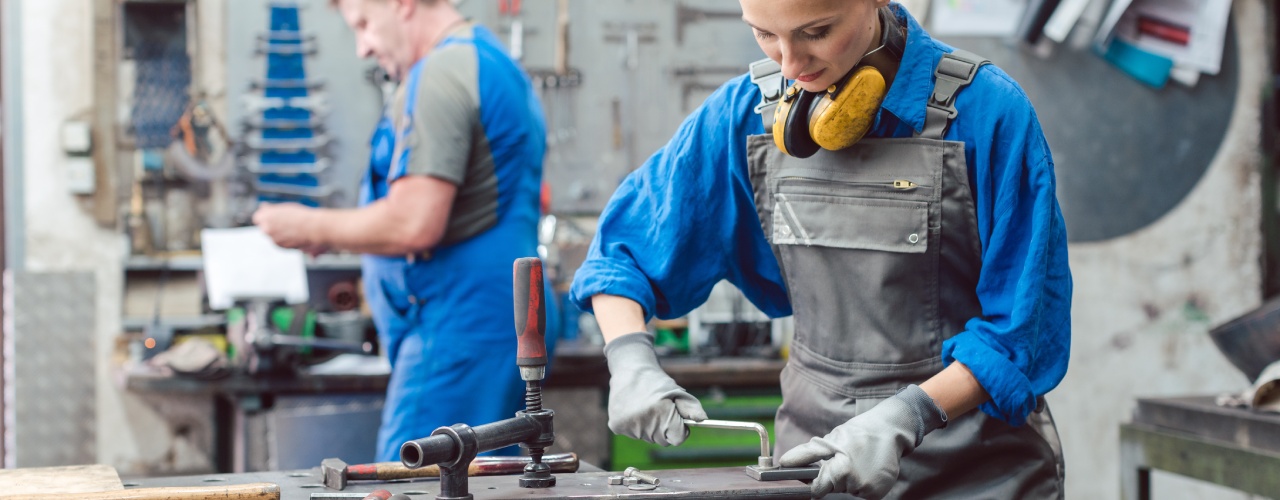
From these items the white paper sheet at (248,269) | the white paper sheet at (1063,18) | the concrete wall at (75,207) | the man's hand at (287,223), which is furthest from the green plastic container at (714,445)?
the concrete wall at (75,207)

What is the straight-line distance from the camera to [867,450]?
1.24 m

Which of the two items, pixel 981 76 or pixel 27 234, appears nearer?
pixel 981 76

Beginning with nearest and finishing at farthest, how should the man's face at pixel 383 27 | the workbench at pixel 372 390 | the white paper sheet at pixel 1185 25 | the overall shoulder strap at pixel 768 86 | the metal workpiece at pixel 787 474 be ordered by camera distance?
1. the metal workpiece at pixel 787 474
2. the overall shoulder strap at pixel 768 86
3. the man's face at pixel 383 27
4. the workbench at pixel 372 390
5. the white paper sheet at pixel 1185 25

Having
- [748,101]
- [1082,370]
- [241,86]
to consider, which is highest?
[241,86]

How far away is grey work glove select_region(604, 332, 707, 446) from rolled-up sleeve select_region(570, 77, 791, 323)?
0.11 meters

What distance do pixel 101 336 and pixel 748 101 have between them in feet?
9.93

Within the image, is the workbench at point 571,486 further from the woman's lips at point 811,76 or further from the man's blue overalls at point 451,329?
the man's blue overalls at point 451,329

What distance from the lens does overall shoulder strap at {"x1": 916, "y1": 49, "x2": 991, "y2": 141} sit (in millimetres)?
1374

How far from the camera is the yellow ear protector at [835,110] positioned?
4.44ft

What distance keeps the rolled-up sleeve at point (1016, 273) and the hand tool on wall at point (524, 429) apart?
0.46 metres

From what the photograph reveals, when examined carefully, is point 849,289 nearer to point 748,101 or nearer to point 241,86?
point 748,101

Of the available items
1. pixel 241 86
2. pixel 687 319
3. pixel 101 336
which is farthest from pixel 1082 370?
pixel 101 336

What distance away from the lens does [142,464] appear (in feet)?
12.8

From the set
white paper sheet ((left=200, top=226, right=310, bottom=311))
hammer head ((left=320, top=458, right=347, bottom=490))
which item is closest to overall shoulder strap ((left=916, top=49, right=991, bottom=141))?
hammer head ((left=320, top=458, right=347, bottom=490))
